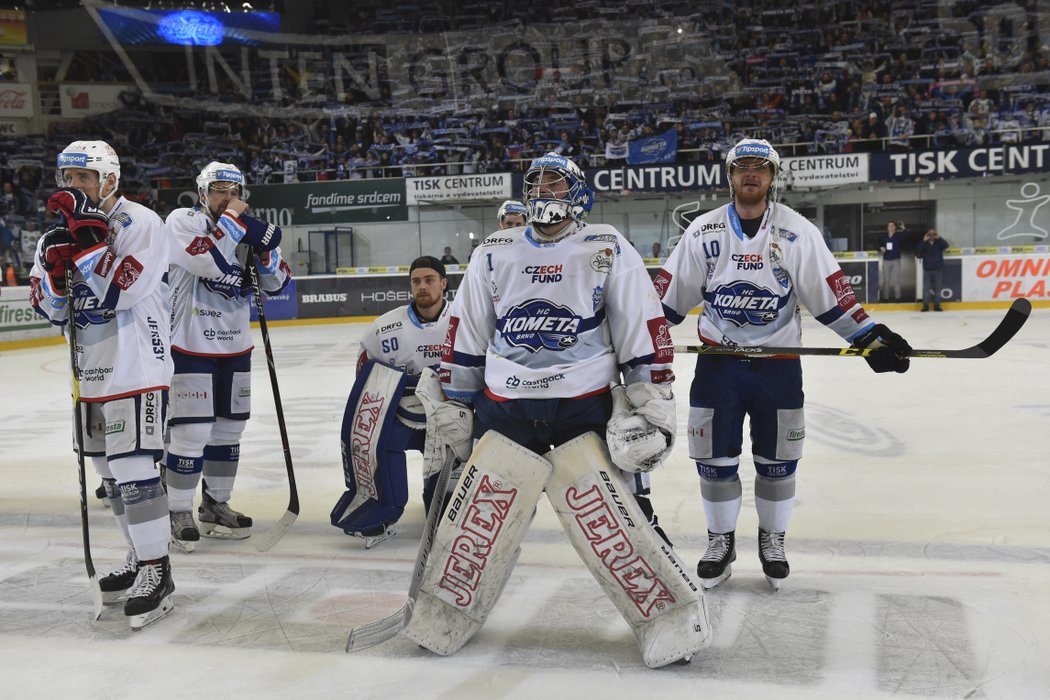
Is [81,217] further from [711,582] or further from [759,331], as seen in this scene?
[711,582]

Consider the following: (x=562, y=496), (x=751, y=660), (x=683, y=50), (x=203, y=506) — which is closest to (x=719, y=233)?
(x=562, y=496)

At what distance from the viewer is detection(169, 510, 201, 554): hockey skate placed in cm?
416

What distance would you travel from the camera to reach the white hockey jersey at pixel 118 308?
3.21 metres

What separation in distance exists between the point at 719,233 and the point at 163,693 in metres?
2.43

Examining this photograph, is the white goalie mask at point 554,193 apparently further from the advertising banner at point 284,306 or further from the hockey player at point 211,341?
the advertising banner at point 284,306

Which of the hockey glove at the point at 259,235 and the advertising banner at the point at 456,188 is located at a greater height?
the advertising banner at the point at 456,188

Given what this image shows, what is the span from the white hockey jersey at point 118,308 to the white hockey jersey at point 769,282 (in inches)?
77.9

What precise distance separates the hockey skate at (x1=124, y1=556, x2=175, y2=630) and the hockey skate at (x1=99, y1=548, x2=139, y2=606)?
0.38 feet

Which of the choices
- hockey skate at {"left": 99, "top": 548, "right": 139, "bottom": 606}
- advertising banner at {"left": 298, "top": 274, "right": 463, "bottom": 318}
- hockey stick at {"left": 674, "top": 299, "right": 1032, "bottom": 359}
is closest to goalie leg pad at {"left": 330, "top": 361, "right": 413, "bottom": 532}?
hockey skate at {"left": 99, "top": 548, "right": 139, "bottom": 606}

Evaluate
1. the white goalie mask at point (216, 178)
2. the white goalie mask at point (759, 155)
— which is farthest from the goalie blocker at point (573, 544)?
the white goalie mask at point (216, 178)

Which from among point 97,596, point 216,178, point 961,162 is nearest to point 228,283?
point 216,178

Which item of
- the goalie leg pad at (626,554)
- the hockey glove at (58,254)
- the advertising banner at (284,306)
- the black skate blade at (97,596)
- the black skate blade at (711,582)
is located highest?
the hockey glove at (58,254)

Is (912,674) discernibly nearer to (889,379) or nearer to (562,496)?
(562,496)

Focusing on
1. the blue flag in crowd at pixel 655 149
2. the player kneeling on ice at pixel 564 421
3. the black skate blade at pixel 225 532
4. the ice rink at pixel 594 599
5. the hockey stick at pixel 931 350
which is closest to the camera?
the ice rink at pixel 594 599
